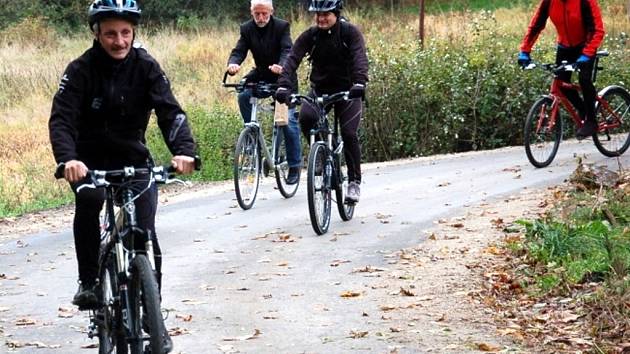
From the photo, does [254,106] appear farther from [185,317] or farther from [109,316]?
[109,316]

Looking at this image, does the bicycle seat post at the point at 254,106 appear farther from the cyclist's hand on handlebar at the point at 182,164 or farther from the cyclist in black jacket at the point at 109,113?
the cyclist's hand on handlebar at the point at 182,164

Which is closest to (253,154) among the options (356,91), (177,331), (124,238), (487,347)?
(356,91)

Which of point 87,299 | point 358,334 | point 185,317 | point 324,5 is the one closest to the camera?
point 87,299

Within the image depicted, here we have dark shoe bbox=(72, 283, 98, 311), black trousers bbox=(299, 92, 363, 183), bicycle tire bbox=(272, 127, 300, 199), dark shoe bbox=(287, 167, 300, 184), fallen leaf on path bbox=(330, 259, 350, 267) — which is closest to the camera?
dark shoe bbox=(72, 283, 98, 311)

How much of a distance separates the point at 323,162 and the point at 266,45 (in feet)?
8.06

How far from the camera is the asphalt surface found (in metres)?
7.09

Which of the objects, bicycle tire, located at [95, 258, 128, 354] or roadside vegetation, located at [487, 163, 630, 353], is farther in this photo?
roadside vegetation, located at [487, 163, 630, 353]

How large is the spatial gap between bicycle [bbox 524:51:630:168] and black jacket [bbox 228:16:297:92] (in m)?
2.82

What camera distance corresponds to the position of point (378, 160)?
62.4 feet

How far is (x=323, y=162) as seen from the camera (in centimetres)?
1034

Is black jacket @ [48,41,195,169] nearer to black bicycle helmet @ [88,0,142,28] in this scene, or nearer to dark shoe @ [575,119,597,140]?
black bicycle helmet @ [88,0,142,28]

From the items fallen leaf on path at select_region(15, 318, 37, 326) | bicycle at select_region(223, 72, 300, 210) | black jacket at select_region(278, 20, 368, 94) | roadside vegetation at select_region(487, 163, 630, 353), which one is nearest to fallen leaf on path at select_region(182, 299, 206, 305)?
fallen leaf on path at select_region(15, 318, 37, 326)

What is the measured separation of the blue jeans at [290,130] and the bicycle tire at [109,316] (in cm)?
657

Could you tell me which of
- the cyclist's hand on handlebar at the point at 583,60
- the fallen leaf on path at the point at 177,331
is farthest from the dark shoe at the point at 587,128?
the fallen leaf on path at the point at 177,331
